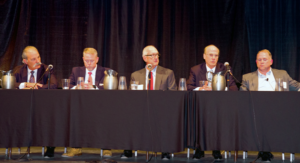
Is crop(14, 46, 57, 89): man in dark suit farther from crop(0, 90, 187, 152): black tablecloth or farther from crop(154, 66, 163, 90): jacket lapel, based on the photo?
crop(154, 66, 163, 90): jacket lapel

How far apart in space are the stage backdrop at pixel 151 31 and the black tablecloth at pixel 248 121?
180 centimetres

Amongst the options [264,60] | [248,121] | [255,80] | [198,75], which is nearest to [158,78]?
[198,75]

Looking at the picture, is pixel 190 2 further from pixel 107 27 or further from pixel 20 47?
pixel 20 47

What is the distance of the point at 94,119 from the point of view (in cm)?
282

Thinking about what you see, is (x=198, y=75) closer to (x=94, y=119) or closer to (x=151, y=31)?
(x=151, y=31)

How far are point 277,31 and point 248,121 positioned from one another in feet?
7.41

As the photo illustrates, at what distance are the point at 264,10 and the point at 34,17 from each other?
3.56 meters

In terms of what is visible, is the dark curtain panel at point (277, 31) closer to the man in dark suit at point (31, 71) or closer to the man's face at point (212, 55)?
the man's face at point (212, 55)

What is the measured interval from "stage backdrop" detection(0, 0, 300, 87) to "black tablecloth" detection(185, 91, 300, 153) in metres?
1.80

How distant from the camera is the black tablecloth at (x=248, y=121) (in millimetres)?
2639

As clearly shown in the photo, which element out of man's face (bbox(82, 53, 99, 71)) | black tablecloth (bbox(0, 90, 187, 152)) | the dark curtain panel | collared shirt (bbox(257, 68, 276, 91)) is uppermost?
the dark curtain panel

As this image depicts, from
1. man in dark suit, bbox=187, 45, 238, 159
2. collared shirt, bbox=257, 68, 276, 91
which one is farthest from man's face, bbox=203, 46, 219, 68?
collared shirt, bbox=257, 68, 276, 91

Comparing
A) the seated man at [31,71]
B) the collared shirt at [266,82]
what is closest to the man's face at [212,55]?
the collared shirt at [266,82]

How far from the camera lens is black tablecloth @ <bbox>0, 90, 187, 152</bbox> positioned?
2.73m
